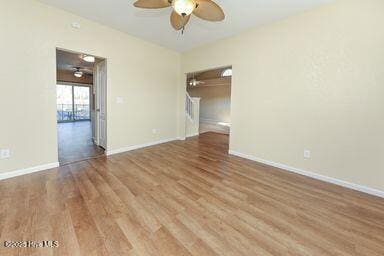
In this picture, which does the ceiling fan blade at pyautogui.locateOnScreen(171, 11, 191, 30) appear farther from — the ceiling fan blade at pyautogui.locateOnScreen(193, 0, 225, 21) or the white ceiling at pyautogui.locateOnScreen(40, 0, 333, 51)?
the white ceiling at pyautogui.locateOnScreen(40, 0, 333, 51)

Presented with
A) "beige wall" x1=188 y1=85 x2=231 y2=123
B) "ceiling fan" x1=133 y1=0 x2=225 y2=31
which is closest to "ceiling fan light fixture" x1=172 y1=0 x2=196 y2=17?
"ceiling fan" x1=133 y1=0 x2=225 y2=31

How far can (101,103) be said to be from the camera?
165 inches

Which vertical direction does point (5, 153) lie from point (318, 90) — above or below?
below

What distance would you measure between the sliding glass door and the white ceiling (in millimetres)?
7519

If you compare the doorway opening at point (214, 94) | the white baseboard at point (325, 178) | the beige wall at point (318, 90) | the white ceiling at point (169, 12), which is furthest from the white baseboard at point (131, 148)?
the doorway opening at point (214, 94)

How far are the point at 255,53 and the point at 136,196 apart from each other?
3283mm

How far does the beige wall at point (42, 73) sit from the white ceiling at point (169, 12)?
0.27 metres

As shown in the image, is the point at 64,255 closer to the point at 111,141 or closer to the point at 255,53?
the point at 111,141

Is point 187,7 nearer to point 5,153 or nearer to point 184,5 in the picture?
point 184,5

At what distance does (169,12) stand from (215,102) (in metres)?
7.92

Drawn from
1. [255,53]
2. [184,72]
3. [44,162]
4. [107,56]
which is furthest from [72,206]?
[184,72]

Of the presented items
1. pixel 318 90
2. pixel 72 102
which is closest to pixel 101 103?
pixel 318 90

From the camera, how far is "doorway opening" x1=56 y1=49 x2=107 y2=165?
4.00 meters

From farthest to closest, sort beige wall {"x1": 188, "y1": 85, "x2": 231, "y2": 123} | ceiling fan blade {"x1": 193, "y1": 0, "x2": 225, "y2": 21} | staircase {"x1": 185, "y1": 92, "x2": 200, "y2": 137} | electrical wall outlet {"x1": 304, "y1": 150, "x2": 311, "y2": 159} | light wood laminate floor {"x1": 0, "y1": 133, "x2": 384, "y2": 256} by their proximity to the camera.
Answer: beige wall {"x1": 188, "y1": 85, "x2": 231, "y2": 123} → staircase {"x1": 185, "y1": 92, "x2": 200, "y2": 137} → electrical wall outlet {"x1": 304, "y1": 150, "x2": 311, "y2": 159} → ceiling fan blade {"x1": 193, "y1": 0, "x2": 225, "y2": 21} → light wood laminate floor {"x1": 0, "y1": 133, "x2": 384, "y2": 256}
